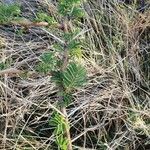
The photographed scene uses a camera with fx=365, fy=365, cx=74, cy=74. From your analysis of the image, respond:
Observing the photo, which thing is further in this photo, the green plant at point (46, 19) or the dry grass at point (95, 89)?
the dry grass at point (95, 89)

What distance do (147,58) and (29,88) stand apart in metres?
0.49

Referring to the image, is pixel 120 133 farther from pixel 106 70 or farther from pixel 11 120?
pixel 11 120

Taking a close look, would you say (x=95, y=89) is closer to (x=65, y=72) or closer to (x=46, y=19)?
(x=46, y=19)

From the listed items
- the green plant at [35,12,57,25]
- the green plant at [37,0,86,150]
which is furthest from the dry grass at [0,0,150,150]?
the green plant at [37,0,86,150]

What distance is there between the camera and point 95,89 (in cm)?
136

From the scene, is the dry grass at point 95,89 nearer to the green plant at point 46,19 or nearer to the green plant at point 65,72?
the green plant at point 46,19

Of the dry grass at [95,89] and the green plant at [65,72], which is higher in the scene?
the green plant at [65,72]

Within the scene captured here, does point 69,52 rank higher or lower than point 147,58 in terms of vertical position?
higher

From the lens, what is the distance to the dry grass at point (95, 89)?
1256mm

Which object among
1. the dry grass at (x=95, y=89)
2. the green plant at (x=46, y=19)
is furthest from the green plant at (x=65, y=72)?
the dry grass at (x=95, y=89)

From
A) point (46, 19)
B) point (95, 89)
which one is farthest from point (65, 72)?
point (95, 89)

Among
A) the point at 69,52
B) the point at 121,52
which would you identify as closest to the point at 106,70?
the point at 121,52

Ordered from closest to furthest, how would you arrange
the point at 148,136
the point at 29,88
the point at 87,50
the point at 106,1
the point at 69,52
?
the point at 69,52
the point at 148,136
the point at 29,88
the point at 87,50
the point at 106,1

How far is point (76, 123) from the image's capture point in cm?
130
